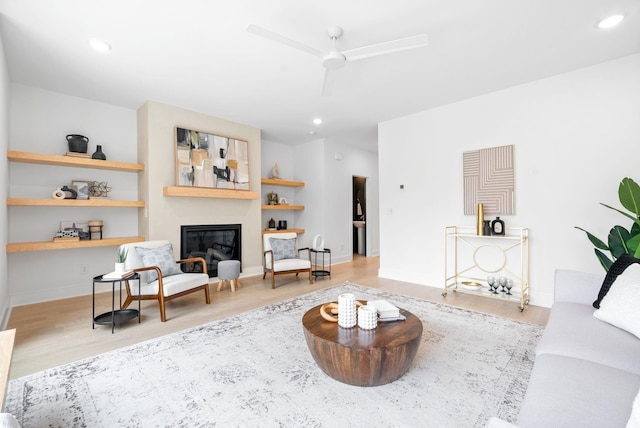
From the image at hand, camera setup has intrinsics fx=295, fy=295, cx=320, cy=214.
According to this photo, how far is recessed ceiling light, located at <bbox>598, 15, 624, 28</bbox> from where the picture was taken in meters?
2.44

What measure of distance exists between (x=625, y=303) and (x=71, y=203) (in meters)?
5.40

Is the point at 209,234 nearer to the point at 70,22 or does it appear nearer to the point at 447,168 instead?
the point at 70,22

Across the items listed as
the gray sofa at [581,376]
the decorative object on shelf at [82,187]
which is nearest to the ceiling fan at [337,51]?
the gray sofa at [581,376]

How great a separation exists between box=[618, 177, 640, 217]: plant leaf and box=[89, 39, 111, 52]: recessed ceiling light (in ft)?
16.4

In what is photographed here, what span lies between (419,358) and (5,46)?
4.74 meters

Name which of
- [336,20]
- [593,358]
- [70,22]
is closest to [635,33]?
[336,20]

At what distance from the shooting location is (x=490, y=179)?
4.00m

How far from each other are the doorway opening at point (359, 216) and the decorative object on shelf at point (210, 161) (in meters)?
3.57

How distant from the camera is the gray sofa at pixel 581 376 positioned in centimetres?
103

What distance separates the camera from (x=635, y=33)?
2699 millimetres

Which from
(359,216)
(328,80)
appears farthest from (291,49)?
(359,216)

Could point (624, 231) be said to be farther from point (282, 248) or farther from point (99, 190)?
point (99, 190)

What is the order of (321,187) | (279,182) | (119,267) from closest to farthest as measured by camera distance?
1. (119,267)
2. (279,182)
3. (321,187)

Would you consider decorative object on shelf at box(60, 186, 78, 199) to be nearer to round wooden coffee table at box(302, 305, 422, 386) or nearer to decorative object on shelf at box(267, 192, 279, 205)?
decorative object on shelf at box(267, 192, 279, 205)
